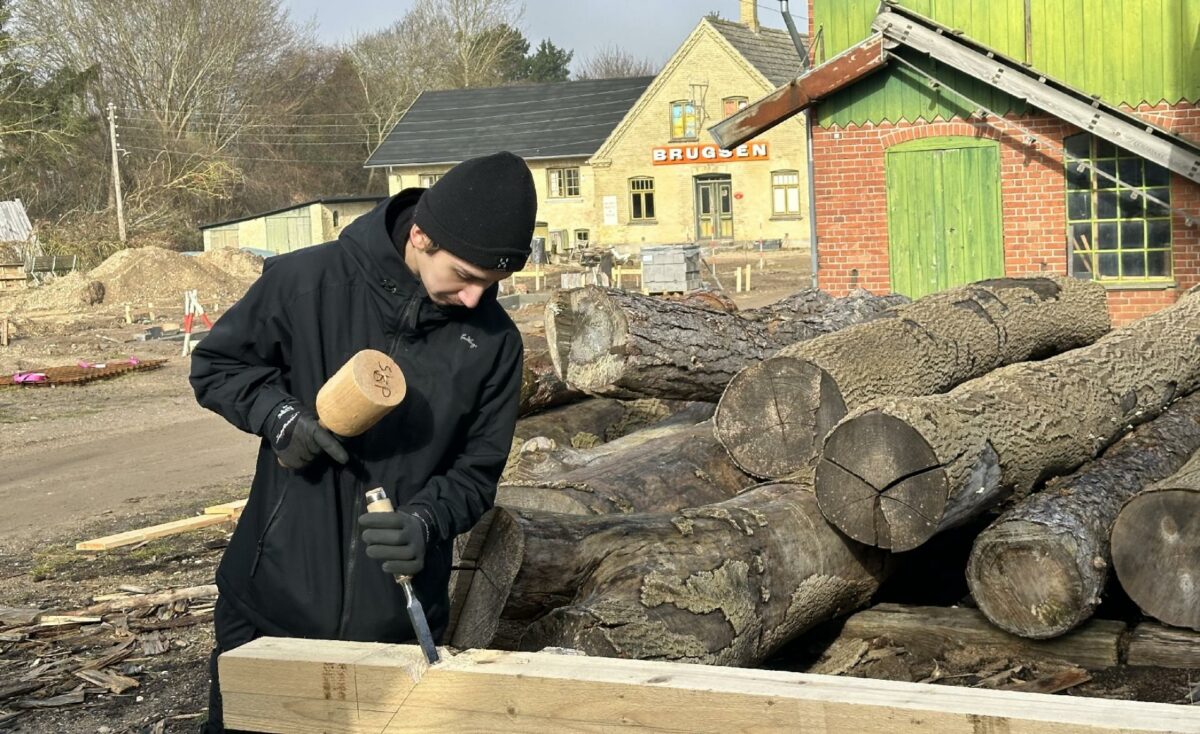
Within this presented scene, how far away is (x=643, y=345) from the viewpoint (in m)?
7.44

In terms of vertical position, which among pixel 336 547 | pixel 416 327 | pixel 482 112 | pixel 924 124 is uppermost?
pixel 482 112

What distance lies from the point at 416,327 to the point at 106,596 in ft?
14.4

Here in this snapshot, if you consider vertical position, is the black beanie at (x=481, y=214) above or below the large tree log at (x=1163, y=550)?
above

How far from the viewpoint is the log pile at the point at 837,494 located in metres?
4.79

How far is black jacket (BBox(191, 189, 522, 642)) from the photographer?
3359 millimetres

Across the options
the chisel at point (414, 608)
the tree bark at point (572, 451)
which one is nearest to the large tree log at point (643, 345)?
the tree bark at point (572, 451)

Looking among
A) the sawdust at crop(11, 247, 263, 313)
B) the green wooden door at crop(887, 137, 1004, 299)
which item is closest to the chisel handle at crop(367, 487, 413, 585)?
the green wooden door at crop(887, 137, 1004, 299)

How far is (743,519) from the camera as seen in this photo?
527 centimetres

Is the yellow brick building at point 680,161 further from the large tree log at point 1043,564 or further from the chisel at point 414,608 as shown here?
the chisel at point 414,608

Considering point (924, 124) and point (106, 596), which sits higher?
point (924, 124)

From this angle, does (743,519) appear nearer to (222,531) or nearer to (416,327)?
(416,327)

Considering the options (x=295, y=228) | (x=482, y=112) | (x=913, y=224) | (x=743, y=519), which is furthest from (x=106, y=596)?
(x=482, y=112)

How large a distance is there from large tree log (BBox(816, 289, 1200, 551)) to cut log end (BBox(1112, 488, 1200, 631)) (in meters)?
0.55

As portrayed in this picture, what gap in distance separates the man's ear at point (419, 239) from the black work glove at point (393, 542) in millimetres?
665
